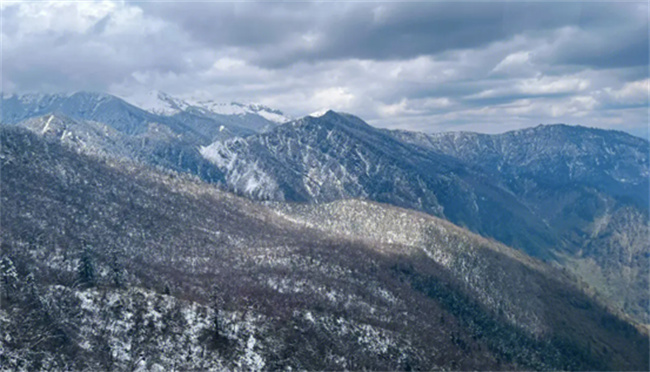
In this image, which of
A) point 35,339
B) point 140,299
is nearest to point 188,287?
point 140,299

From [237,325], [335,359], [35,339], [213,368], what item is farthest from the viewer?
[335,359]

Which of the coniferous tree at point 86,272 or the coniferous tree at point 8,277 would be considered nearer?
the coniferous tree at point 8,277

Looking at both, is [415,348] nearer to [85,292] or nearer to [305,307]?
[305,307]

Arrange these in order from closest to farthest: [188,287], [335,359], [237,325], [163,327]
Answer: [163,327], [237,325], [335,359], [188,287]

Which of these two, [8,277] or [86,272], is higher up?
[8,277]

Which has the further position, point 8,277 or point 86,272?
point 86,272

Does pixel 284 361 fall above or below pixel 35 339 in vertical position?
below

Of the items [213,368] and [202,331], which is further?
[202,331]

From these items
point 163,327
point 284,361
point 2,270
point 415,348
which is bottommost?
A: point 415,348

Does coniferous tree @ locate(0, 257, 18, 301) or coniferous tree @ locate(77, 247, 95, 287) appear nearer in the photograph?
coniferous tree @ locate(0, 257, 18, 301)
